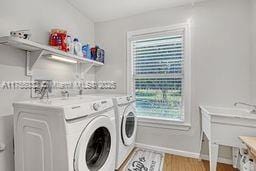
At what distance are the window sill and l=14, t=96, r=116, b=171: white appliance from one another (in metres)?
1.11

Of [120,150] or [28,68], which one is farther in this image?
[120,150]

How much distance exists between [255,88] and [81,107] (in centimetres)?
204

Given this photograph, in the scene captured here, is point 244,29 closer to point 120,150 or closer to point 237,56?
point 237,56

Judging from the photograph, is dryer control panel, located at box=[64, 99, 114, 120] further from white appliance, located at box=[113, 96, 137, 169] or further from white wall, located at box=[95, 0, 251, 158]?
white wall, located at box=[95, 0, 251, 158]

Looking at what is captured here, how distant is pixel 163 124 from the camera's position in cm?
227

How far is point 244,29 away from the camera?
1864 millimetres

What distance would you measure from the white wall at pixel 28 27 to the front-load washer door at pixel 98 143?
79 cm

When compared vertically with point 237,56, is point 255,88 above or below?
below

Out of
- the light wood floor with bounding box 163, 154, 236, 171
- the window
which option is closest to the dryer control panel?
the window

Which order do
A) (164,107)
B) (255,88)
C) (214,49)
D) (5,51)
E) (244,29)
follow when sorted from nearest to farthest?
(5,51) → (255,88) → (244,29) → (214,49) → (164,107)

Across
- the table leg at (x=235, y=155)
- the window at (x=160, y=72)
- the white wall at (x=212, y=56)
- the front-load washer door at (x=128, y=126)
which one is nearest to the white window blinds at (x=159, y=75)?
the window at (x=160, y=72)

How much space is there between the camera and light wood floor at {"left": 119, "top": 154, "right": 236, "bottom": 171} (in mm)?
1847

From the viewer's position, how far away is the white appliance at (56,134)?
1.01 meters

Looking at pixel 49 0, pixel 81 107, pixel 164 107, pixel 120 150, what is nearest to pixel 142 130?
pixel 164 107
